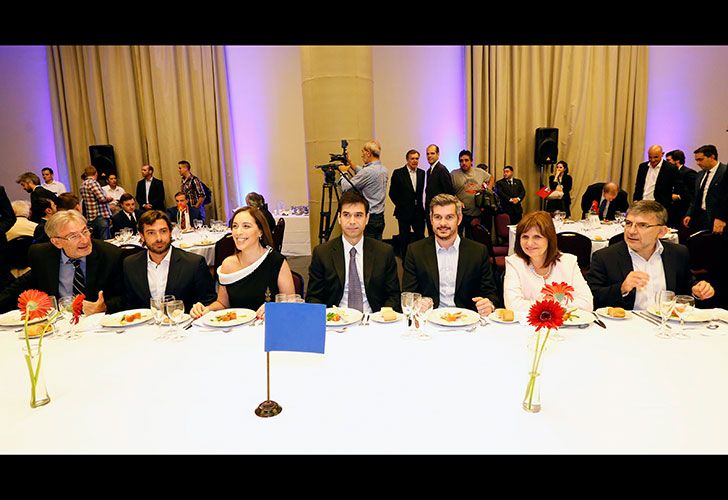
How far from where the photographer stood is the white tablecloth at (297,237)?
8.35 metres

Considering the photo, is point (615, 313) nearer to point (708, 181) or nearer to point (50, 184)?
point (708, 181)

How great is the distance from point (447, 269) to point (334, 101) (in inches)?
202

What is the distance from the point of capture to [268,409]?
1447 mm

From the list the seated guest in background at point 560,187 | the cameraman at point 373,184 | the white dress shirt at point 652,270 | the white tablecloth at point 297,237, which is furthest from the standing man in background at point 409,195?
the white dress shirt at point 652,270

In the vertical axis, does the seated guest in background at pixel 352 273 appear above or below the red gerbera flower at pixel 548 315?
below

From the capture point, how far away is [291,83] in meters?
9.65

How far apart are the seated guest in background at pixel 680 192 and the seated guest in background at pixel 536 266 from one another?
587cm

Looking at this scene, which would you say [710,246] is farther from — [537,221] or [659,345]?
[659,345]

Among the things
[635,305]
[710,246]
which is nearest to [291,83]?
[710,246]

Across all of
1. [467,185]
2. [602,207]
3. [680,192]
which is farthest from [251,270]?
[680,192]

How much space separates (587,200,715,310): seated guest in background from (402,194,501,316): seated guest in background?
2.07 ft

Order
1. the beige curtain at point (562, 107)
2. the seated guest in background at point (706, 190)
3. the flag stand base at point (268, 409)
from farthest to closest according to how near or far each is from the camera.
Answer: the beige curtain at point (562, 107)
the seated guest in background at point (706, 190)
the flag stand base at point (268, 409)

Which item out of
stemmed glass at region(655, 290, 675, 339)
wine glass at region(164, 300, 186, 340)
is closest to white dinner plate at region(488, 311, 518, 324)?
stemmed glass at region(655, 290, 675, 339)

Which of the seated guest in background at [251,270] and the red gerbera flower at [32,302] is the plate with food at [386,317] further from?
the red gerbera flower at [32,302]
